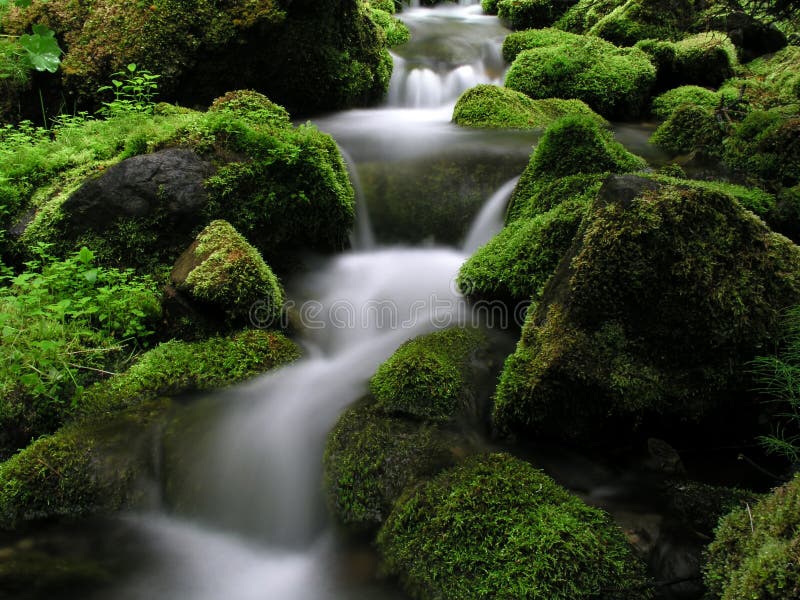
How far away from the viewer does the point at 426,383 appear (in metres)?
3.19

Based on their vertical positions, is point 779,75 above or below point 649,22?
below

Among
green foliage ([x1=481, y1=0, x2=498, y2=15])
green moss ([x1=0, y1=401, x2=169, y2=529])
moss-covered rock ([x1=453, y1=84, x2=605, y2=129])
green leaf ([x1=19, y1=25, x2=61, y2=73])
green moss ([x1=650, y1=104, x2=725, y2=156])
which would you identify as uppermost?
green foliage ([x1=481, y1=0, x2=498, y2=15])

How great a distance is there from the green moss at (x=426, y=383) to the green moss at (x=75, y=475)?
1.47 m

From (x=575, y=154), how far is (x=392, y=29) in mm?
8443

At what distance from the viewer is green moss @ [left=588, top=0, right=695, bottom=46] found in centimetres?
1004

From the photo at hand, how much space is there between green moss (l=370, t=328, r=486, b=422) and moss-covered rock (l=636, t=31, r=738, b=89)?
26.4ft

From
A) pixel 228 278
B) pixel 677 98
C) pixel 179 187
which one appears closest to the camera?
pixel 228 278

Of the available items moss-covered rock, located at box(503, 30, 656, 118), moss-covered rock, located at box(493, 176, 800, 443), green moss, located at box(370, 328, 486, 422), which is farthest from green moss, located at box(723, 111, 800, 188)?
green moss, located at box(370, 328, 486, 422)

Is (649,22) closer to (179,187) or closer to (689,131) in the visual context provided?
(689,131)

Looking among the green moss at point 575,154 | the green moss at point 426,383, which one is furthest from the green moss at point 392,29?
the green moss at point 426,383

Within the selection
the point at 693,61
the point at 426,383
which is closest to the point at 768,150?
the point at 426,383

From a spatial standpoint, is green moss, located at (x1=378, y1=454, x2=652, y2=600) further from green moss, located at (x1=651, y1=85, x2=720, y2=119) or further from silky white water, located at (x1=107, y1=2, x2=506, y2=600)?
green moss, located at (x1=651, y1=85, x2=720, y2=119)

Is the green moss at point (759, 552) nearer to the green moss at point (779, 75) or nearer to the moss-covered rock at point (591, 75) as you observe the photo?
the green moss at point (779, 75)

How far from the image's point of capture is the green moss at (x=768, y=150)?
187 inches
